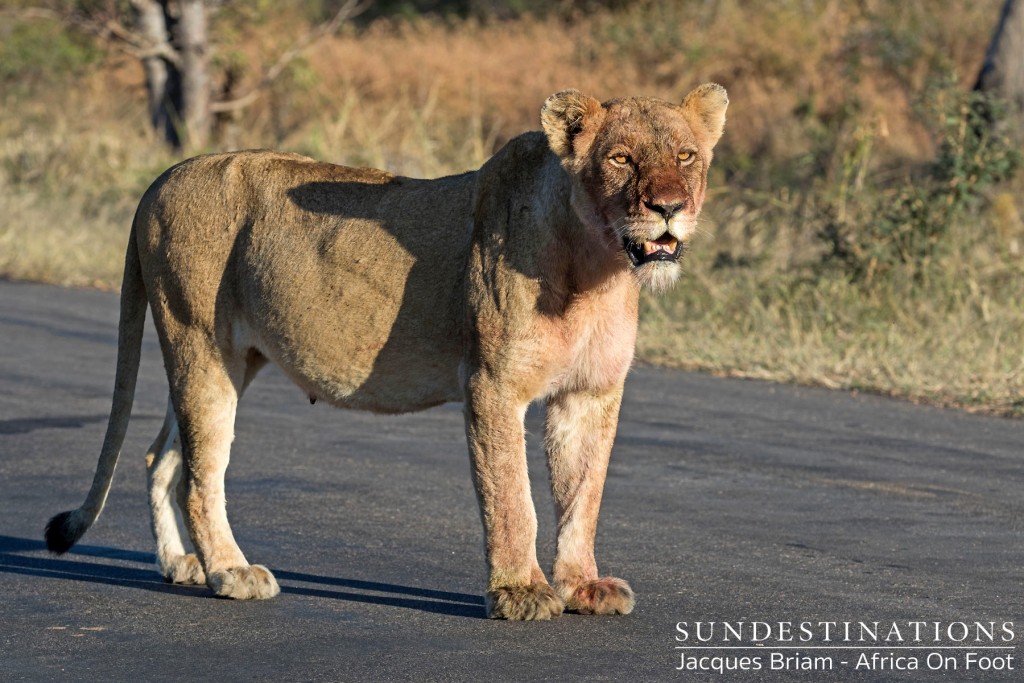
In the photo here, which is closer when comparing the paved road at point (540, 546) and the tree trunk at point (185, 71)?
the paved road at point (540, 546)

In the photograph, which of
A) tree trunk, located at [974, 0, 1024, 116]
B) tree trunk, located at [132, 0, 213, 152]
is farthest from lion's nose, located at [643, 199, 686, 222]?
tree trunk, located at [132, 0, 213, 152]

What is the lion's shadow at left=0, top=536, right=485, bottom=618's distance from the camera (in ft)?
19.4

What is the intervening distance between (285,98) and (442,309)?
2230 cm

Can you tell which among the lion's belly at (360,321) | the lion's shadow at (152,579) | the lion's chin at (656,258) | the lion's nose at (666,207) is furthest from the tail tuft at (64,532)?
the lion's nose at (666,207)

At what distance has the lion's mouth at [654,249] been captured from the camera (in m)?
5.26

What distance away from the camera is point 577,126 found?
5.46 m

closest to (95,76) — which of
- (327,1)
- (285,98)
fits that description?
(285,98)

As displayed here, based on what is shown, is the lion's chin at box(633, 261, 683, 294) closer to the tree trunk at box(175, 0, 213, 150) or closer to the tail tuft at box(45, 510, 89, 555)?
the tail tuft at box(45, 510, 89, 555)

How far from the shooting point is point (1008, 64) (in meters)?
16.0

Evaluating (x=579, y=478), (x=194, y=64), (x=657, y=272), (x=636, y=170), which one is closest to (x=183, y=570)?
(x=579, y=478)

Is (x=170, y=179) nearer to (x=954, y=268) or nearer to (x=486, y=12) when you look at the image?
(x=954, y=268)

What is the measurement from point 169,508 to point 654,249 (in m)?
2.20

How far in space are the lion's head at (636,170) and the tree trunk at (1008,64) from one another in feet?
36.7

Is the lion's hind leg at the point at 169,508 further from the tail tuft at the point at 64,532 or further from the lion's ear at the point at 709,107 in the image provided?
the lion's ear at the point at 709,107
